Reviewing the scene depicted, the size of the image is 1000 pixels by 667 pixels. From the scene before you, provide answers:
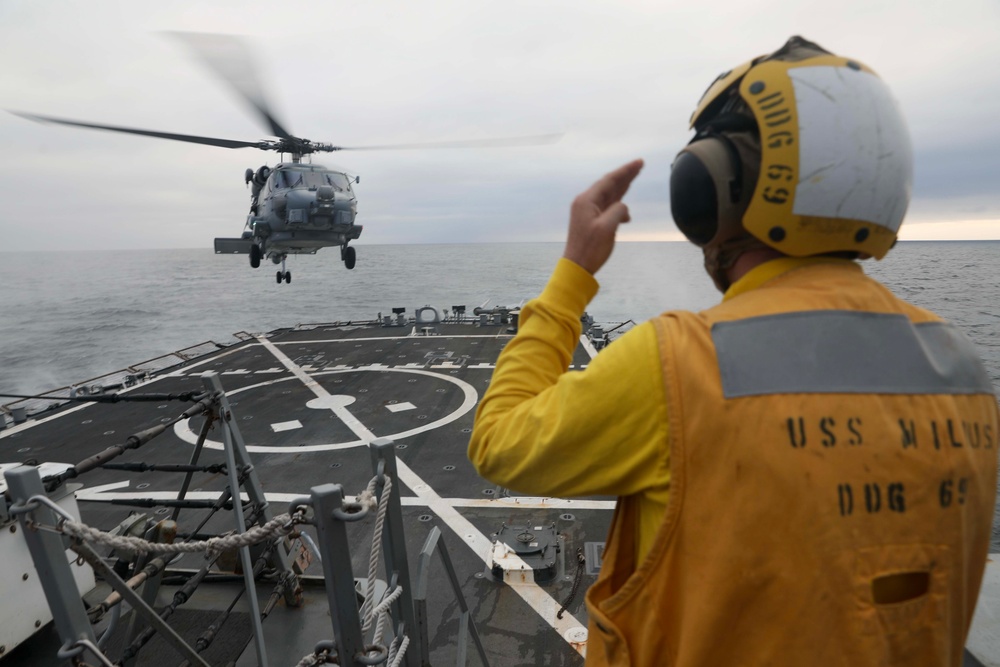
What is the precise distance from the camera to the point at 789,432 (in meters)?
1.22

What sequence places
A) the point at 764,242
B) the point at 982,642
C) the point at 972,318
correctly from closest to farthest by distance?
the point at 764,242 → the point at 982,642 → the point at 972,318

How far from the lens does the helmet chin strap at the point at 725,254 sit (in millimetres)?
1550

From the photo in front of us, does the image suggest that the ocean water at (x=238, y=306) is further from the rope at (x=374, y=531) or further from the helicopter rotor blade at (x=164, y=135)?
the rope at (x=374, y=531)

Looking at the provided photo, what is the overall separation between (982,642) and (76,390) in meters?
19.9

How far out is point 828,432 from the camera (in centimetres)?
121

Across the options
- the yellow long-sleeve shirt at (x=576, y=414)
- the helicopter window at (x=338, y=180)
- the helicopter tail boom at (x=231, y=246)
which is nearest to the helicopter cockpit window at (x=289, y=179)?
the helicopter window at (x=338, y=180)

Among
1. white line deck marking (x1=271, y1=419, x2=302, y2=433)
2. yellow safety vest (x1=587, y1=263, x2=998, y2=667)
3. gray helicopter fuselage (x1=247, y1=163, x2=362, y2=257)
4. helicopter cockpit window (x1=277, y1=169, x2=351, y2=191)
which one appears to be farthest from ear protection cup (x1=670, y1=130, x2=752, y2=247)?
helicopter cockpit window (x1=277, y1=169, x2=351, y2=191)

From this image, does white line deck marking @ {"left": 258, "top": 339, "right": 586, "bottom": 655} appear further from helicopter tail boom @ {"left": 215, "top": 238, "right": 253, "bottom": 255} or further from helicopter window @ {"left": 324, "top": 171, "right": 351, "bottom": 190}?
helicopter tail boom @ {"left": 215, "top": 238, "right": 253, "bottom": 255}

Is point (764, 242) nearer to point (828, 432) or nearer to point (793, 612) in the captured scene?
point (828, 432)

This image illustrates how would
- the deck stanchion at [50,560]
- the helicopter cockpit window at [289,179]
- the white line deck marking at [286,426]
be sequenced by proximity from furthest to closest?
the helicopter cockpit window at [289,179] → the white line deck marking at [286,426] → the deck stanchion at [50,560]

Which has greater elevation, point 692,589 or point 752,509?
point 752,509

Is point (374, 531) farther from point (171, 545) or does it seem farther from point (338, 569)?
point (171, 545)

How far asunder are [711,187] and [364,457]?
1059 cm

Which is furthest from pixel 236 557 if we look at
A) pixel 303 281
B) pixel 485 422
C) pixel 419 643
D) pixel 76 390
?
pixel 303 281
